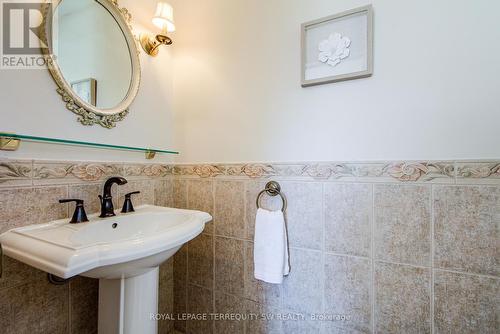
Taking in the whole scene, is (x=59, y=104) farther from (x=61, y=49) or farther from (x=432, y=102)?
(x=432, y=102)

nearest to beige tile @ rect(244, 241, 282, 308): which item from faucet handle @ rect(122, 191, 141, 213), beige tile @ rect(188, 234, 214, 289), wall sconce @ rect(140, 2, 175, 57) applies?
beige tile @ rect(188, 234, 214, 289)

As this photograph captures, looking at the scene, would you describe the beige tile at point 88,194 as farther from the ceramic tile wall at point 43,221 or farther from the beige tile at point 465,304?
the beige tile at point 465,304

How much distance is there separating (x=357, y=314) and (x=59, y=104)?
1.41 metres

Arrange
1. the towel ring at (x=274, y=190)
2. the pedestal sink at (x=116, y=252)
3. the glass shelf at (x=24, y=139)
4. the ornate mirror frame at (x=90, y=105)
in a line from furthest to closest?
1. the towel ring at (x=274, y=190)
2. the ornate mirror frame at (x=90, y=105)
3. the glass shelf at (x=24, y=139)
4. the pedestal sink at (x=116, y=252)

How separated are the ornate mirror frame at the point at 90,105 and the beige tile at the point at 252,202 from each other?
2.27 feet

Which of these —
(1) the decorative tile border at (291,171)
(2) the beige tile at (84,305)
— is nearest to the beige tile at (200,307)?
(2) the beige tile at (84,305)

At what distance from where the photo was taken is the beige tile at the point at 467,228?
2.42ft

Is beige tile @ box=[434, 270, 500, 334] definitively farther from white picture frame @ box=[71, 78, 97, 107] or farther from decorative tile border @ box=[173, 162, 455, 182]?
white picture frame @ box=[71, 78, 97, 107]

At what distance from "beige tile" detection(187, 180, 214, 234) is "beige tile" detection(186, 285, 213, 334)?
348 mm

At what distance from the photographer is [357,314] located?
90 cm

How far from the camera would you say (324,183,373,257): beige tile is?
0.89 metres

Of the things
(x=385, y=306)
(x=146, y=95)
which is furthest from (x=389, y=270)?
(x=146, y=95)

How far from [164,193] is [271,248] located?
68 cm

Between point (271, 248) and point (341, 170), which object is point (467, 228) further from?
point (271, 248)
